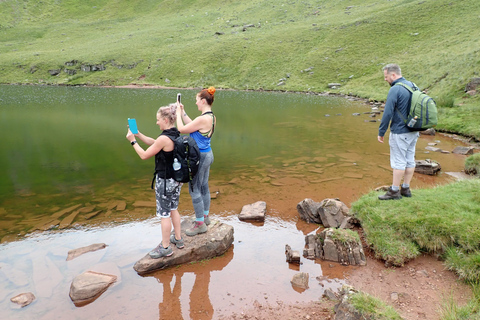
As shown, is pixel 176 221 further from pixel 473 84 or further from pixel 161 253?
pixel 473 84

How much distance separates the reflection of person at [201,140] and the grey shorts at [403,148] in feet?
14.4

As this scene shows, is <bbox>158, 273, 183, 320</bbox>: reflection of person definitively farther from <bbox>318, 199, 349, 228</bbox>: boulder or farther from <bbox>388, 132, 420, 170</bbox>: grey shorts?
<bbox>388, 132, 420, 170</bbox>: grey shorts

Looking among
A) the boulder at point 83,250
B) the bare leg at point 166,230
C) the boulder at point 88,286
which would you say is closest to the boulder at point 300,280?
the bare leg at point 166,230

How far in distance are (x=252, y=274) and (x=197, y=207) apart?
74.3 inches

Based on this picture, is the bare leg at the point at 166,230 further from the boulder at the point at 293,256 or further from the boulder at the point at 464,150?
the boulder at the point at 464,150

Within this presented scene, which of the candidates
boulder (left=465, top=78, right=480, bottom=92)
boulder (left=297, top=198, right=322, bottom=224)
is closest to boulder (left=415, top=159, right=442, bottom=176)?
boulder (left=297, top=198, right=322, bottom=224)

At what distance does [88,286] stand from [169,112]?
3488mm

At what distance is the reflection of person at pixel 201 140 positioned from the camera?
6191 millimetres

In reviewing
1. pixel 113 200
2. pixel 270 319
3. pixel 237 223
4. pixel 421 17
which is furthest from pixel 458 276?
pixel 421 17

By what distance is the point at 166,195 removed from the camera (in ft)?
19.9

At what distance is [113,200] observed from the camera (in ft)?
32.6

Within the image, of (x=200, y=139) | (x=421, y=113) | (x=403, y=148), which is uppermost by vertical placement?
(x=421, y=113)

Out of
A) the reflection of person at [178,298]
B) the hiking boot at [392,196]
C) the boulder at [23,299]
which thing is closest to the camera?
the reflection of person at [178,298]

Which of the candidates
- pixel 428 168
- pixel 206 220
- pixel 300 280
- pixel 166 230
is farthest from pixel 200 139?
pixel 428 168
